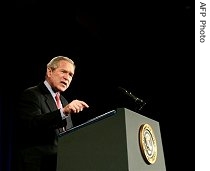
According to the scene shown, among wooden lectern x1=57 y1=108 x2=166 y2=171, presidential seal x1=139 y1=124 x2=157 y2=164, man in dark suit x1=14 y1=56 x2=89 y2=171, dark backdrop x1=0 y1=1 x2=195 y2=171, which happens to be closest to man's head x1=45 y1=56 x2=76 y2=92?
man in dark suit x1=14 y1=56 x2=89 y2=171

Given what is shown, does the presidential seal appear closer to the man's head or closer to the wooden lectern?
the wooden lectern

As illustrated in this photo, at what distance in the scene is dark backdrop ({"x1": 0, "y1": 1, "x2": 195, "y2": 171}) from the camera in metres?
3.19

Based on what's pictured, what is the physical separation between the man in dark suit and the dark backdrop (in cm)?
140

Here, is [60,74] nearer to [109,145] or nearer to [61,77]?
[61,77]

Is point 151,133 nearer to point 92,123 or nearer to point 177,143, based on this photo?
point 92,123

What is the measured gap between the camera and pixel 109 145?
131 cm

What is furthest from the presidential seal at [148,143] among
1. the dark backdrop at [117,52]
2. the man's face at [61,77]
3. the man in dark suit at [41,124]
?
the dark backdrop at [117,52]

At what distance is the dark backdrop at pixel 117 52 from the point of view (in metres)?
3.19

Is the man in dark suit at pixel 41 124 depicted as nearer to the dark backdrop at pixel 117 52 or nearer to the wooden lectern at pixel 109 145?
the wooden lectern at pixel 109 145

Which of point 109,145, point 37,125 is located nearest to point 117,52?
point 37,125

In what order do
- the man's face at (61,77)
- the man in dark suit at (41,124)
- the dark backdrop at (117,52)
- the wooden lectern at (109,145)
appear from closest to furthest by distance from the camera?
the wooden lectern at (109,145)
the man in dark suit at (41,124)
the man's face at (61,77)
the dark backdrop at (117,52)

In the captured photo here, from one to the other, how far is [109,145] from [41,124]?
1.02 feet

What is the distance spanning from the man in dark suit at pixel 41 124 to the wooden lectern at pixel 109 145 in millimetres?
84
